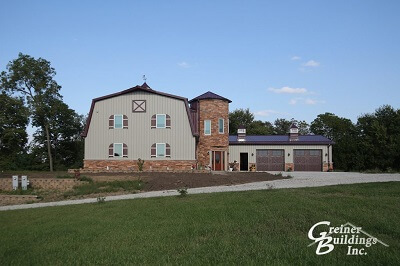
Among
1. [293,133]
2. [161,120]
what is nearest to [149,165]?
[161,120]

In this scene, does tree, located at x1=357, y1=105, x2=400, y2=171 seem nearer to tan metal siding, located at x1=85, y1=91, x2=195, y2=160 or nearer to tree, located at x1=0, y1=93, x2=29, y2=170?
tan metal siding, located at x1=85, y1=91, x2=195, y2=160

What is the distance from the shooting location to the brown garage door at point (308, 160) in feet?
115

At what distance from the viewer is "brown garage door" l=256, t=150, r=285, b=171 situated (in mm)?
35688

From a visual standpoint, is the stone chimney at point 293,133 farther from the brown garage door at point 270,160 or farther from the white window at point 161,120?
the white window at point 161,120

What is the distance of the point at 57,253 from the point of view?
5992 mm

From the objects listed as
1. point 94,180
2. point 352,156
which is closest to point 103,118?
point 94,180

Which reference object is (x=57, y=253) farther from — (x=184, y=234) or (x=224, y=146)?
(x=224, y=146)

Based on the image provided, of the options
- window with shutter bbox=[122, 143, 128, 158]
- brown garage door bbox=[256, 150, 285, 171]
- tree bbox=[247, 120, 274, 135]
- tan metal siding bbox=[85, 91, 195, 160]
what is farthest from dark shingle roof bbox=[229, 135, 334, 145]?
tree bbox=[247, 120, 274, 135]

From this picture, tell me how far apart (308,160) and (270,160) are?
3.54 m

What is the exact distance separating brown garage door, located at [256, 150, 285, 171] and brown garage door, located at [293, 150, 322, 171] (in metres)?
1.38

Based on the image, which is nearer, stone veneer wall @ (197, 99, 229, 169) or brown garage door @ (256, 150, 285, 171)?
stone veneer wall @ (197, 99, 229, 169)

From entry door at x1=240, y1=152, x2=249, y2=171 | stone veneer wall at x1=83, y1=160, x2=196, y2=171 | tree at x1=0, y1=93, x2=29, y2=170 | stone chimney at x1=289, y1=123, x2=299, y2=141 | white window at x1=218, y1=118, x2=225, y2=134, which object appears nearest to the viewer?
stone veneer wall at x1=83, y1=160, x2=196, y2=171

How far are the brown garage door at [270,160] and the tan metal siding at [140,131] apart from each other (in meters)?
9.40

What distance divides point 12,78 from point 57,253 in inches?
1554
